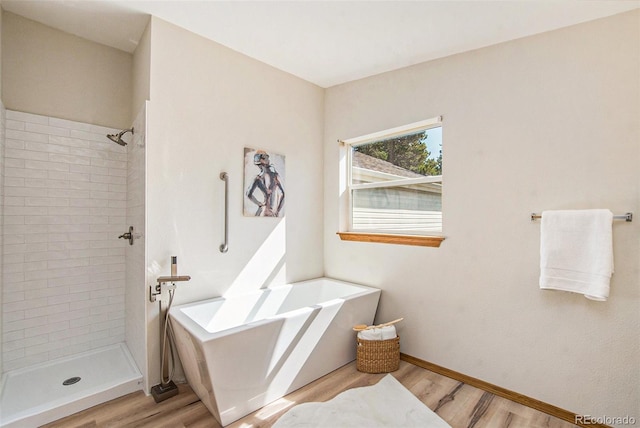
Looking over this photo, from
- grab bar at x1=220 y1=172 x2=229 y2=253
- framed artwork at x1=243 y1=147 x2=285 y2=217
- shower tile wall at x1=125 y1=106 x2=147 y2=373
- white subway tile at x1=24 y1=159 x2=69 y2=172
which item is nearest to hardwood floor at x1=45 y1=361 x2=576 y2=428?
shower tile wall at x1=125 y1=106 x2=147 y2=373

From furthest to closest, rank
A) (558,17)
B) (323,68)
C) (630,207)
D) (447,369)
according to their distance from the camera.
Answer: (323,68), (447,369), (558,17), (630,207)

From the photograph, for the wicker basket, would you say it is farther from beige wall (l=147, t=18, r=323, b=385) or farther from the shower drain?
the shower drain

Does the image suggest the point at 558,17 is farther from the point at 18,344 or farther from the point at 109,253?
the point at 18,344

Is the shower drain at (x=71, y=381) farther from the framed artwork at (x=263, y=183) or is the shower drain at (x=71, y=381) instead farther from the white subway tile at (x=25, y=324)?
the framed artwork at (x=263, y=183)

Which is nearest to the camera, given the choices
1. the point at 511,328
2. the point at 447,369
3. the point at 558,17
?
the point at 558,17

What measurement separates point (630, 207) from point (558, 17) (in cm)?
123

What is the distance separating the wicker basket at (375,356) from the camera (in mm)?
2469

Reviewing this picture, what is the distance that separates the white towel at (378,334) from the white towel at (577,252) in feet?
3.67

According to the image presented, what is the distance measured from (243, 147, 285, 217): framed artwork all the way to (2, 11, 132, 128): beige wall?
46.0 inches

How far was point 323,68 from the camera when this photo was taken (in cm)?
294

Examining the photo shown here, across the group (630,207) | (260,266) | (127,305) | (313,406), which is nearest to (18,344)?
(127,305)

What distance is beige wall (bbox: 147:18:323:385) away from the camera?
2.24 m

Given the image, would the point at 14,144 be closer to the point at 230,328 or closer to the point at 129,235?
the point at 129,235

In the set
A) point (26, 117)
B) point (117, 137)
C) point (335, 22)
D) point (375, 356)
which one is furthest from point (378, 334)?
point (26, 117)
